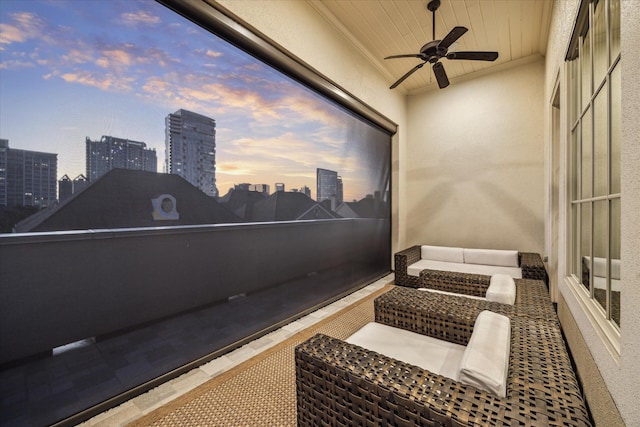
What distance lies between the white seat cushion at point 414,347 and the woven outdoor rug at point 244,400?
1.97ft

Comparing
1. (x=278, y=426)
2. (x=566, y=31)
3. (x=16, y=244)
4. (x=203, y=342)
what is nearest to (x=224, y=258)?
(x=203, y=342)

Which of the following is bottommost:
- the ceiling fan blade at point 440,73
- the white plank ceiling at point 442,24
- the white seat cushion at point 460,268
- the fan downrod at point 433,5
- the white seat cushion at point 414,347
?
the white seat cushion at point 414,347

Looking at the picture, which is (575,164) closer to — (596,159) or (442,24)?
(596,159)

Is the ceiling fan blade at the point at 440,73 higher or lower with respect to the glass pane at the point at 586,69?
higher

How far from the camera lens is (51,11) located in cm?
151

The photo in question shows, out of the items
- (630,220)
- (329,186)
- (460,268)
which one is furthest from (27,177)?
(460,268)

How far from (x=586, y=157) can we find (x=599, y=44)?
602mm

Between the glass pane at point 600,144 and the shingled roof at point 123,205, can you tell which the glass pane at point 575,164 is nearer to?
the glass pane at point 600,144

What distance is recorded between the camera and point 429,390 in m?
0.90

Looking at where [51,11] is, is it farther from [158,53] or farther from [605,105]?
[605,105]

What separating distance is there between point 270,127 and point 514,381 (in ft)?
9.02

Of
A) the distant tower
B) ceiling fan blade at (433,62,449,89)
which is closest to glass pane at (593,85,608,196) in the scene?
ceiling fan blade at (433,62,449,89)

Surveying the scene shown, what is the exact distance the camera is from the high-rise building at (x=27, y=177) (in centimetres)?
141

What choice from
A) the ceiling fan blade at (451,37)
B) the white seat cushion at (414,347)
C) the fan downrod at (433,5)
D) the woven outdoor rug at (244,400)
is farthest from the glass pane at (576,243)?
the fan downrod at (433,5)
